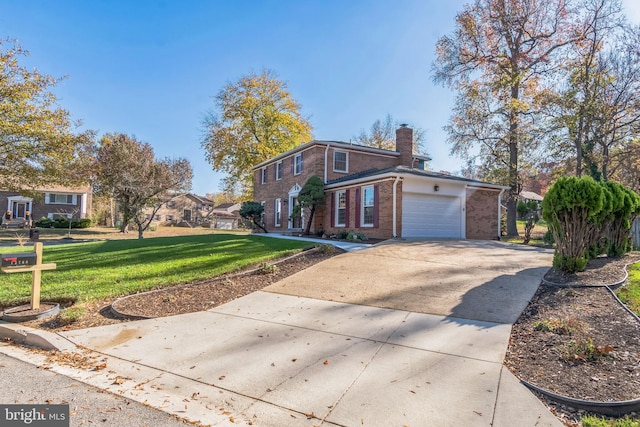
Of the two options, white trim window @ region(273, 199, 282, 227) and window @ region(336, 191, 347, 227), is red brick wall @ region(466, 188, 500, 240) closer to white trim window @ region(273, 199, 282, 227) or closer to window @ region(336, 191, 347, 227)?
window @ region(336, 191, 347, 227)

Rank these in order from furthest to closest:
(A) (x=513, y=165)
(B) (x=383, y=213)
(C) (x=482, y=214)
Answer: (A) (x=513, y=165)
(C) (x=482, y=214)
(B) (x=383, y=213)

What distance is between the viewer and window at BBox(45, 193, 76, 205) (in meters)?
35.9

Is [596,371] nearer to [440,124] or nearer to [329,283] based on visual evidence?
[329,283]

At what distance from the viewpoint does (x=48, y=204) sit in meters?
35.8

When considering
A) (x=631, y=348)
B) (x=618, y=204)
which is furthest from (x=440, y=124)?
(x=631, y=348)

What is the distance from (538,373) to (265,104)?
31347mm

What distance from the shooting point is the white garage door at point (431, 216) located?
543 inches

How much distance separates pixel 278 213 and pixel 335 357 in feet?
61.4

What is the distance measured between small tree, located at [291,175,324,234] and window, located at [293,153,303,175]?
2.50m

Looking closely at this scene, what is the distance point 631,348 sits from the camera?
11.5 ft

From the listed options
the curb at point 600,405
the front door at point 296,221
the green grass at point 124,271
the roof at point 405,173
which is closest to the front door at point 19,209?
the front door at point 296,221

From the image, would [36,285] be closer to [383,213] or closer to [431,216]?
[383,213]

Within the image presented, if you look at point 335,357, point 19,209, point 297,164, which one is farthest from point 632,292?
point 19,209

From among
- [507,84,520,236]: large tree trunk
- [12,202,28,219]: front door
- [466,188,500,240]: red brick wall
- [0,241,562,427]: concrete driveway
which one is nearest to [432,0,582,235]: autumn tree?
[507,84,520,236]: large tree trunk
